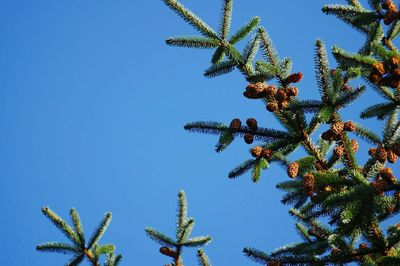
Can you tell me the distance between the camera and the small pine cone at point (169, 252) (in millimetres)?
4797

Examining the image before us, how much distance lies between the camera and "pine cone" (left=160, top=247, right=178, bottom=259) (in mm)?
4797

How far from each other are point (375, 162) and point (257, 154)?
1171mm

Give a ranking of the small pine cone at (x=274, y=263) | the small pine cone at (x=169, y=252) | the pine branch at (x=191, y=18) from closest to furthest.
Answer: the small pine cone at (x=274, y=263)
the pine branch at (x=191, y=18)
the small pine cone at (x=169, y=252)

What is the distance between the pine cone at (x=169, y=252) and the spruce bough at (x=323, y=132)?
0.01 metres

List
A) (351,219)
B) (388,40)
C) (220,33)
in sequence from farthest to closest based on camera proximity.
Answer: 1. (388,40)
2. (220,33)
3. (351,219)

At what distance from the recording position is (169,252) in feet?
15.8

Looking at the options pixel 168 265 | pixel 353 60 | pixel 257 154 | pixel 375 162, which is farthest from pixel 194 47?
pixel 168 265

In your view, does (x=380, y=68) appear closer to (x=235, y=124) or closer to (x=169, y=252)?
(x=235, y=124)

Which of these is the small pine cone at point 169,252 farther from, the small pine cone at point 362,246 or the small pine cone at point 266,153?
the small pine cone at point 362,246

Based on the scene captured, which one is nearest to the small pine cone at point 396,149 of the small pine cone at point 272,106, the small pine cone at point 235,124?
the small pine cone at point 272,106

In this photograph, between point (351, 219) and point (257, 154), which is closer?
point (351, 219)

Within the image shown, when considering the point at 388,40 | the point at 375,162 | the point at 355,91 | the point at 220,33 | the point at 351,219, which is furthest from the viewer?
the point at 388,40

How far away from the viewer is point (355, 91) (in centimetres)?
365

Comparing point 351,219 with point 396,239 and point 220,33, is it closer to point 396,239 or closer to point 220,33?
point 396,239
